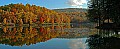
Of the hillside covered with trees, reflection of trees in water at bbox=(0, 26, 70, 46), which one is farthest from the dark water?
the hillside covered with trees

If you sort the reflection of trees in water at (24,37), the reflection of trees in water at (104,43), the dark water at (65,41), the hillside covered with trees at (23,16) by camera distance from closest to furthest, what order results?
the reflection of trees in water at (104,43) → the dark water at (65,41) → the reflection of trees in water at (24,37) → the hillside covered with trees at (23,16)

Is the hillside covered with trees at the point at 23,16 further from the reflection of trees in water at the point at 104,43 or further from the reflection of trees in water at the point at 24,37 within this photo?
the reflection of trees in water at the point at 104,43

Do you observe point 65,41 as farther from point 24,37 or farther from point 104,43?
point 24,37

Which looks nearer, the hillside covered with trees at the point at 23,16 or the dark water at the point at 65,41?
the dark water at the point at 65,41

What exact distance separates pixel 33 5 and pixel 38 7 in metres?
5.12

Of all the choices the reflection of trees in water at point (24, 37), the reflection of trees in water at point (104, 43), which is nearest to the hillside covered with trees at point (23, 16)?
the reflection of trees in water at point (24, 37)

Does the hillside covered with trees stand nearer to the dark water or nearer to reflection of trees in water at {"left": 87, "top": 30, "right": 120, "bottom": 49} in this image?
the dark water

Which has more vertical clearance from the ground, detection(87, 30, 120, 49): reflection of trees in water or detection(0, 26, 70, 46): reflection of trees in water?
detection(87, 30, 120, 49): reflection of trees in water

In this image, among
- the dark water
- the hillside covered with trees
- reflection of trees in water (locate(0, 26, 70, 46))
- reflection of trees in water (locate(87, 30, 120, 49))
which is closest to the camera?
reflection of trees in water (locate(87, 30, 120, 49))

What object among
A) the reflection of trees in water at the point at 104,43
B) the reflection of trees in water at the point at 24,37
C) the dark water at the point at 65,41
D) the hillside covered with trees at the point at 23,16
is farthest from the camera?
the hillside covered with trees at the point at 23,16

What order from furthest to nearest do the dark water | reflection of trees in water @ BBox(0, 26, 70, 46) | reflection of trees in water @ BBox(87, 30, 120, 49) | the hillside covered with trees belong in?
the hillside covered with trees, reflection of trees in water @ BBox(0, 26, 70, 46), the dark water, reflection of trees in water @ BBox(87, 30, 120, 49)

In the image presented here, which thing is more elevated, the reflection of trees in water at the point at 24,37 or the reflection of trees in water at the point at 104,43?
the reflection of trees in water at the point at 104,43

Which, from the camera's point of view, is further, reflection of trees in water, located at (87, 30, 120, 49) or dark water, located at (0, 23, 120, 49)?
dark water, located at (0, 23, 120, 49)

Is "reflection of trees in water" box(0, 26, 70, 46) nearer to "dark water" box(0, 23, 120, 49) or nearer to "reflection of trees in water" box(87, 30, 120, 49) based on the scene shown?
"dark water" box(0, 23, 120, 49)
